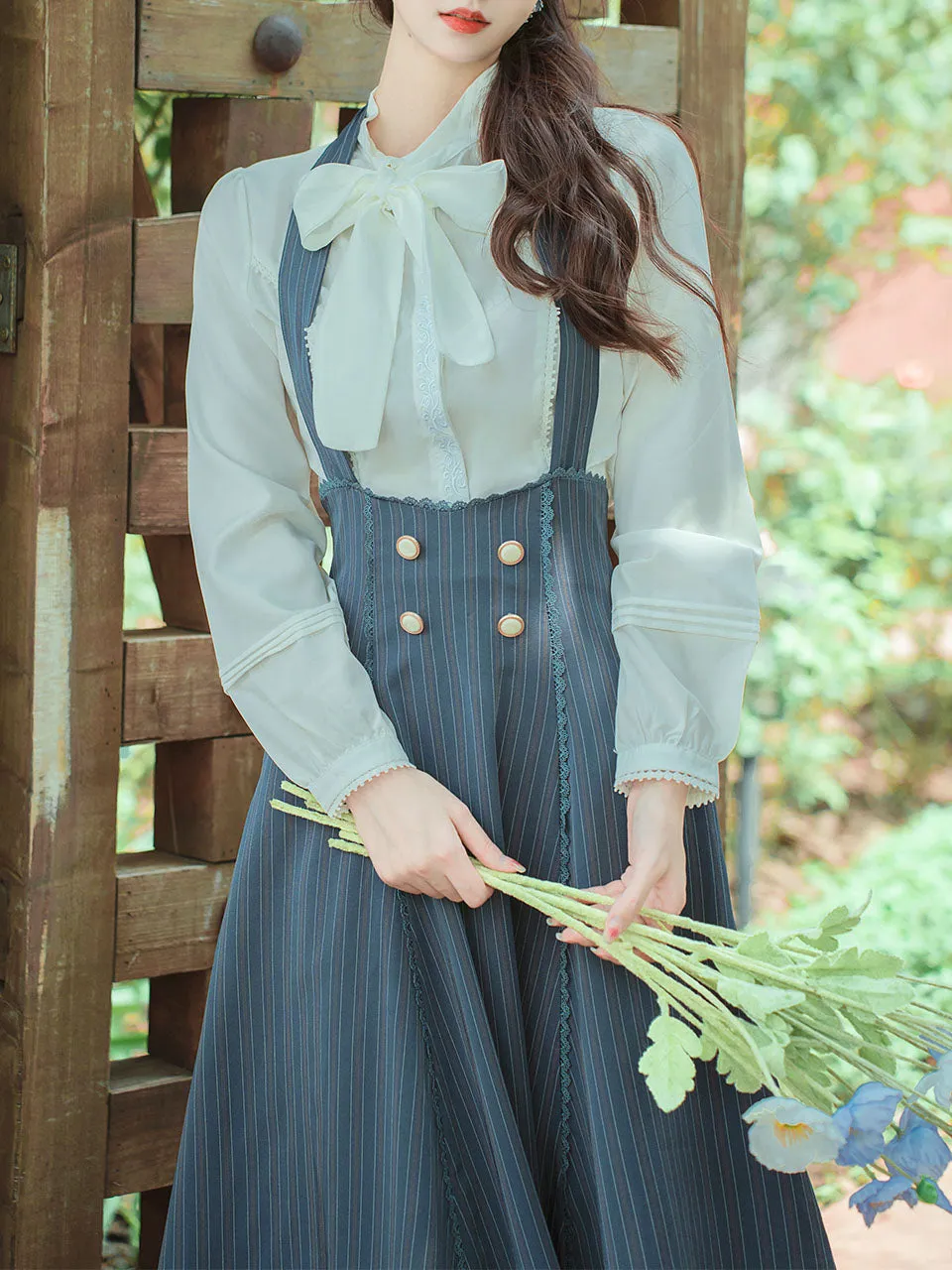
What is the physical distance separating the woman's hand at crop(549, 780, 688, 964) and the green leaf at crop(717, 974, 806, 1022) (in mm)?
108

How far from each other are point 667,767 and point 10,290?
3.46 ft

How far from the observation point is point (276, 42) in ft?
6.26

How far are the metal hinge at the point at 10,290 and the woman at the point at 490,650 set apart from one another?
42 centimetres

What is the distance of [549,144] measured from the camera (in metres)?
1.50

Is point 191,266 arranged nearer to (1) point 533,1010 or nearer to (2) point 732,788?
(1) point 533,1010

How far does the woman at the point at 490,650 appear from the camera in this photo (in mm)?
1426

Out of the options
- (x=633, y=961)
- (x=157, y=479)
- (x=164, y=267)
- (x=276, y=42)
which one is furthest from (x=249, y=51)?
(x=633, y=961)

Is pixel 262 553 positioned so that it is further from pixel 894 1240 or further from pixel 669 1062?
pixel 894 1240

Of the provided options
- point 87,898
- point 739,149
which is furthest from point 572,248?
point 87,898

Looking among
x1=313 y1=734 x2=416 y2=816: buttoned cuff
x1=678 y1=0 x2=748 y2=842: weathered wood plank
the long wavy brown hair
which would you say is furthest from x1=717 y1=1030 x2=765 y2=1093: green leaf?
x1=678 y1=0 x2=748 y2=842: weathered wood plank

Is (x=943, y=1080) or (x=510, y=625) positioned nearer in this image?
(x=943, y=1080)

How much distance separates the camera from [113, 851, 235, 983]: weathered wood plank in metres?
2.00

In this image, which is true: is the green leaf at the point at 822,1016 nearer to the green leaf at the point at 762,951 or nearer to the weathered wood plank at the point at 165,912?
the green leaf at the point at 762,951

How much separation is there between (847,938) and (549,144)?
95.1 inches
